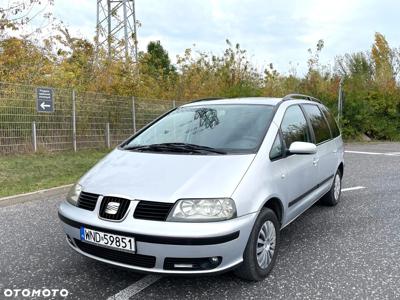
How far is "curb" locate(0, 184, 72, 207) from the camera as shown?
5531mm

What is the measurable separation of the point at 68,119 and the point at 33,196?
15.7ft

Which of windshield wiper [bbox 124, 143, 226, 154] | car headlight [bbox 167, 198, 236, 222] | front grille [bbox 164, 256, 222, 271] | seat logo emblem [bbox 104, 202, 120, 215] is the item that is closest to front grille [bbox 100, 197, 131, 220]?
seat logo emblem [bbox 104, 202, 120, 215]

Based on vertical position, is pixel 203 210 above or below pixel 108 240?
above

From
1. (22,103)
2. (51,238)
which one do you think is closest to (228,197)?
(51,238)

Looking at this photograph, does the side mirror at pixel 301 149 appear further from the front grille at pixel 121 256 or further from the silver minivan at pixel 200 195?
the front grille at pixel 121 256

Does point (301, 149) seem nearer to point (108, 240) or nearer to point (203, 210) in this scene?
point (203, 210)

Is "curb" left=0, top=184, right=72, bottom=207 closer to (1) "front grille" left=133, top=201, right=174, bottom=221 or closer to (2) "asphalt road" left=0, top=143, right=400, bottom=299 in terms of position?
(2) "asphalt road" left=0, top=143, right=400, bottom=299

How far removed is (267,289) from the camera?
2.97 meters

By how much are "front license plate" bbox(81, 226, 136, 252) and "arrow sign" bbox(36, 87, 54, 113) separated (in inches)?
282

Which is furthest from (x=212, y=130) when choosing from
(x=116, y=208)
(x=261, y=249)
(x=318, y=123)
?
(x=318, y=123)

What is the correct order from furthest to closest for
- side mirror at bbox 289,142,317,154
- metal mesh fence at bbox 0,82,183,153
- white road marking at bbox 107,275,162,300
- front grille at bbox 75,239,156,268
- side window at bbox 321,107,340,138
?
metal mesh fence at bbox 0,82,183,153, side window at bbox 321,107,340,138, side mirror at bbox 289,142,317,154, white road marking at bbox 107,275,162,300, front grille at bbox 75,239,156,268

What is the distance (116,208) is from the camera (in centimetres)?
278

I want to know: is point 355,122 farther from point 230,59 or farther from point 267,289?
point 267,289

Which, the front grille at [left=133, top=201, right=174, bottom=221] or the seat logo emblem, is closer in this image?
the front grille at [left=133, top=201, right=174, bottom=221]
